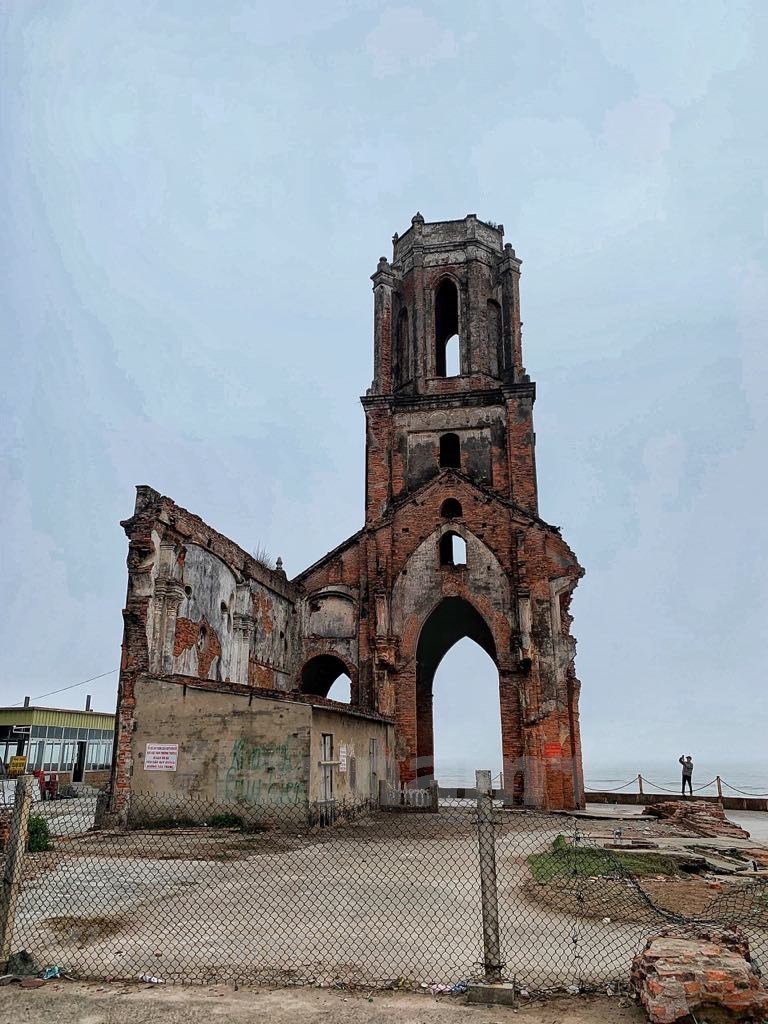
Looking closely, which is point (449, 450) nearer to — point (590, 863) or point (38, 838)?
point (590, 863)

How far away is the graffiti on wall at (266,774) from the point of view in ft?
54.8

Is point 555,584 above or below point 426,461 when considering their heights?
below

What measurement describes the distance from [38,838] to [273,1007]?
945 centimetres

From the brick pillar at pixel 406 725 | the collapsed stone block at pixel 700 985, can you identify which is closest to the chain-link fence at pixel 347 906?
the collapsed stone block at pixel 700 985

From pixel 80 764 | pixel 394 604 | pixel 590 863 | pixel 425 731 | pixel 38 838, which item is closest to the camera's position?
pixel 590 863

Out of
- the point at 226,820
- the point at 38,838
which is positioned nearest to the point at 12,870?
the point at 38,838

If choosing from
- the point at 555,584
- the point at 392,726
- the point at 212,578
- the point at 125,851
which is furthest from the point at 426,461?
the point at 125,851

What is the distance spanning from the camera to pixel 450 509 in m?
30.3

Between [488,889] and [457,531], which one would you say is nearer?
[488,889]

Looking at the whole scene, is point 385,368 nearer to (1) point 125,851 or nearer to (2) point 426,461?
(2) point 426,461

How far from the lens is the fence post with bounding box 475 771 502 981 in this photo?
5.79 metres

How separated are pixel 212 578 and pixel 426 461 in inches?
505

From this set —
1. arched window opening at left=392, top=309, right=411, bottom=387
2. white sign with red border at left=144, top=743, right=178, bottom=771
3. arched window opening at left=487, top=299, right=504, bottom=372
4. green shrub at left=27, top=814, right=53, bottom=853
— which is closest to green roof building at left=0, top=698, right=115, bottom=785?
white sign with red border at left=144, top=743, right=178, bottom=771

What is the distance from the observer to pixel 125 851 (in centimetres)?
1308
